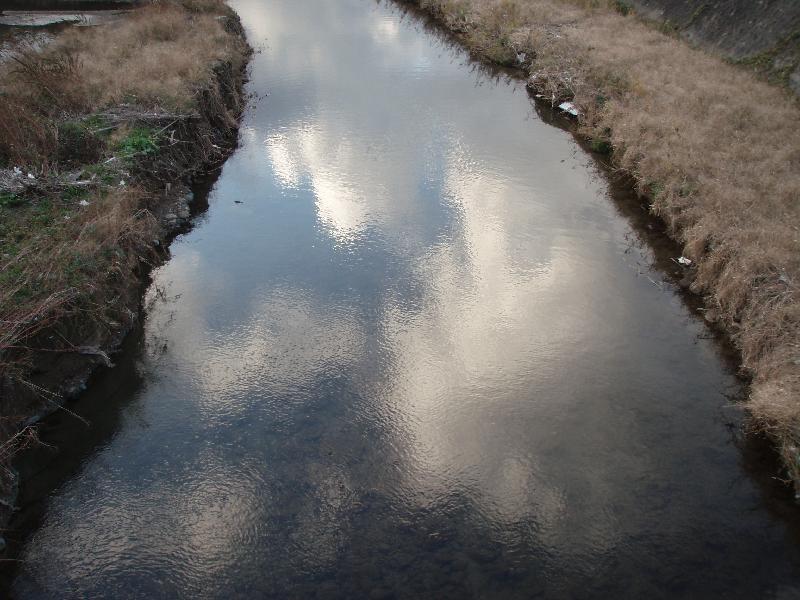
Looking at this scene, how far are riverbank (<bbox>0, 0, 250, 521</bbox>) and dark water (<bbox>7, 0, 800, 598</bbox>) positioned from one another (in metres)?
0.66

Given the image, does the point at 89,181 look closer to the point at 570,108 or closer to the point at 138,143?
the point at 138,143

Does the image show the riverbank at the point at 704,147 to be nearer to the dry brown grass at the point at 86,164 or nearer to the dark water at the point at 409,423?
the dark water at the point at 409,423

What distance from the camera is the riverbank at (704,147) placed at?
9.39 meters

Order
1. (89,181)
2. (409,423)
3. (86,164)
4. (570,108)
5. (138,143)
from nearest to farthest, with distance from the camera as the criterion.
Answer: (409,423) < (89,181) < (86,164) < (138,143) < (570,108)

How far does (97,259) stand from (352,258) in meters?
4.71

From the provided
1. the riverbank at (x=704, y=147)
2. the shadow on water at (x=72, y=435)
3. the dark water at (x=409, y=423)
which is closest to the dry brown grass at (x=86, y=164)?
the shadow on water at (x=72, y=435)

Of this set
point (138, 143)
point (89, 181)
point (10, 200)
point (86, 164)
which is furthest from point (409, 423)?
point (138, 143)

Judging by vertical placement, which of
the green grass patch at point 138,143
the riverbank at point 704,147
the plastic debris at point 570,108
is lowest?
the green grass patch at point 138,143

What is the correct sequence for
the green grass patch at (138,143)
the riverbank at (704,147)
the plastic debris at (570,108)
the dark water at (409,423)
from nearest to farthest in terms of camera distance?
the dark water at (409,423) < the riverbank at (704,147) < the green grass patch at (138,143) < the plastic debris at (570,108)

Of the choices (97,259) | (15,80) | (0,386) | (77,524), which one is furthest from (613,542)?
(15,80)

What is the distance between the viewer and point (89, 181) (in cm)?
1166

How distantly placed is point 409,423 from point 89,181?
26.8ft

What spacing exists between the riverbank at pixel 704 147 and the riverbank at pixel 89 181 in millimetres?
10359

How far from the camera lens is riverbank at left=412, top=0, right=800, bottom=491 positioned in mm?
9391
